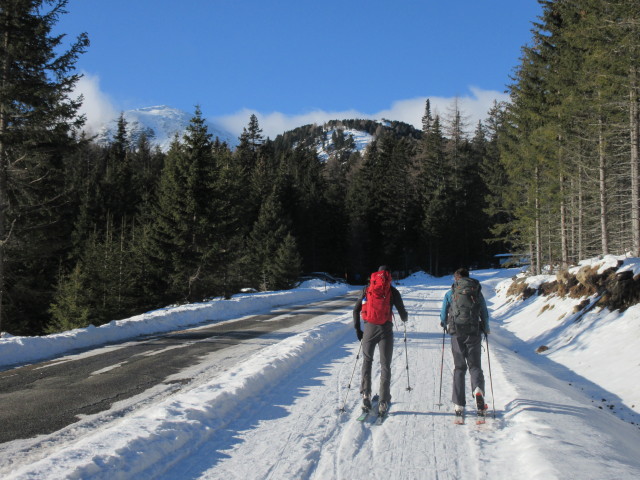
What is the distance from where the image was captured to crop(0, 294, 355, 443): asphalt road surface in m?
6.00

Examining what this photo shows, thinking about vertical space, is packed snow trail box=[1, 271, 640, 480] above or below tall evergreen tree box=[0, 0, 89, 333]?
below

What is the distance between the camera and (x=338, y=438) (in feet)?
17.4

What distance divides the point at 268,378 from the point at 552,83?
67.9 ft

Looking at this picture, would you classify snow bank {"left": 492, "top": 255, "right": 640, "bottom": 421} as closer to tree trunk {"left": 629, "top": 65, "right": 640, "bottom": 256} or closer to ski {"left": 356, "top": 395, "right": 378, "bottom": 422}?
tree trunk {"left": 629, "top": 65, "right": 640, "bottom": 256}

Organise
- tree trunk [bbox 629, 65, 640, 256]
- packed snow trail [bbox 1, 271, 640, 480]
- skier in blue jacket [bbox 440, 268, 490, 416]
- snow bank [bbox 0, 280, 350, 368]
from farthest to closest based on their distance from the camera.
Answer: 1. tree trunk [bbox 629, 65, 640, 256]
2. snow bank [bbox 0, 280, 350, 368]
3. skier in blue jacket [bbox 440, 268, 490, 416]
4. packed snow trail [bbox 1, 271, 640, 480]

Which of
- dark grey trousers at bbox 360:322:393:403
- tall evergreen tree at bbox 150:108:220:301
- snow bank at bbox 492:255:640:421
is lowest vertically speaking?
snow bank at bbox 492:255:640:421

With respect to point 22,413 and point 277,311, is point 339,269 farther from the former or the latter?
point 22,413

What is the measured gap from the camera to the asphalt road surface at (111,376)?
6.00 meters

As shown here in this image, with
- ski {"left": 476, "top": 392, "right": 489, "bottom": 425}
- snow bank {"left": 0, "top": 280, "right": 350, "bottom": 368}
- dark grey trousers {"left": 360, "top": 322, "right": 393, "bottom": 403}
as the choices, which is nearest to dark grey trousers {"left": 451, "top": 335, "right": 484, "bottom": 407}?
ski {"left": 476, "top": 392, "right": 489, "bottom": 425}

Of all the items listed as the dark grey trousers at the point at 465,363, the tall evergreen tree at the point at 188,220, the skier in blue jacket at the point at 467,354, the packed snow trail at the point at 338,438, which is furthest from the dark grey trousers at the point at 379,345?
the tall evergreen tree at the point at 188,220

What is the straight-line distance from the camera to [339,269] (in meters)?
65.1

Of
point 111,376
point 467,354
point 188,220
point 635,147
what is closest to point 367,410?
point 467,354

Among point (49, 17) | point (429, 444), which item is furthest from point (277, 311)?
point (429, 444)

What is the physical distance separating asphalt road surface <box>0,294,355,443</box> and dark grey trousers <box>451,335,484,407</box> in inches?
175
